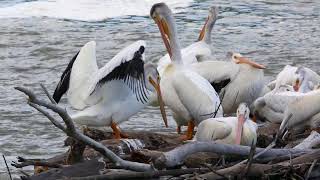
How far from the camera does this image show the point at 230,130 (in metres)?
6.68

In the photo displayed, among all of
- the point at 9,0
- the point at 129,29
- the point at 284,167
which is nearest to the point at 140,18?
the point at 129,29

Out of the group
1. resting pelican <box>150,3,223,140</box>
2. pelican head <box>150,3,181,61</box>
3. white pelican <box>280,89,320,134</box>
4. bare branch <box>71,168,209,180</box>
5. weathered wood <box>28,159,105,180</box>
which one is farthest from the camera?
pelican head <box>150,3,181,61</box>

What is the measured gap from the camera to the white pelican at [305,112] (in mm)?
6879

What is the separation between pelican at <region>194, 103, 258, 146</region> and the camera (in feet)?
21.5

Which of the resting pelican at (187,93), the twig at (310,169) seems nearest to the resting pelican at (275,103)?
the resting pelican at (187,93)

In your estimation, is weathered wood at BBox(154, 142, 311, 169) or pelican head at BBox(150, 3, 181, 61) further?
pelican head at BBox(150, 3, 181, 61)

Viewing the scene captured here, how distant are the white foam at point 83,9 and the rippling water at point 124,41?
13 centimetres

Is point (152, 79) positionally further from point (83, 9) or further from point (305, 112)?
point (83, 9)

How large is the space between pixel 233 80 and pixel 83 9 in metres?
9.39

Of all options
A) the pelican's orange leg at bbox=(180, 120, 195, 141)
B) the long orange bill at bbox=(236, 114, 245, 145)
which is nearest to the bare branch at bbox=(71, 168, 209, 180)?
the long orange bill at bbox=(236, 114, 245, 145)

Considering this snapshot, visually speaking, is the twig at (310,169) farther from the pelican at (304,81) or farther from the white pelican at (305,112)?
the pelican at (304,81)

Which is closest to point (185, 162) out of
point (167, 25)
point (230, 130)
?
point (230, 130)

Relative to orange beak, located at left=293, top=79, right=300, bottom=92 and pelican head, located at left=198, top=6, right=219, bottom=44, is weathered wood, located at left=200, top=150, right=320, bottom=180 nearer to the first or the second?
orange beak, located at left=293, top=79, right=300, bottom=92

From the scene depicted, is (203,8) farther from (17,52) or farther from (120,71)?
(120,71)
